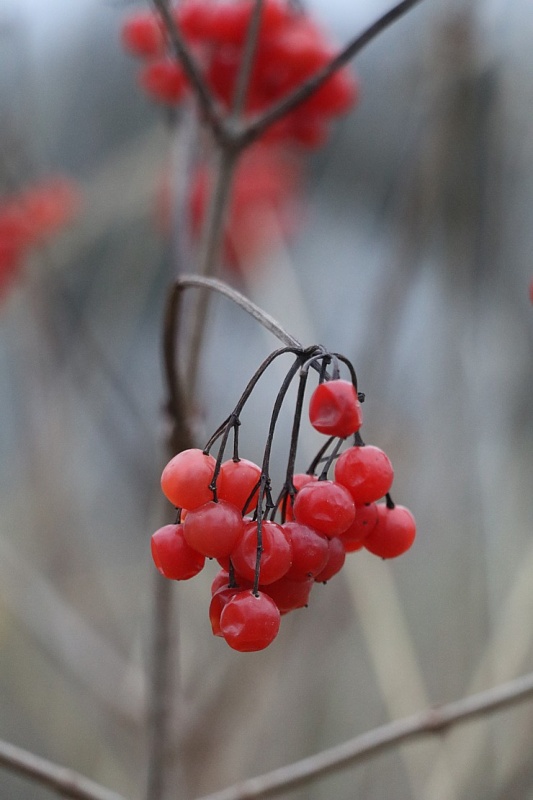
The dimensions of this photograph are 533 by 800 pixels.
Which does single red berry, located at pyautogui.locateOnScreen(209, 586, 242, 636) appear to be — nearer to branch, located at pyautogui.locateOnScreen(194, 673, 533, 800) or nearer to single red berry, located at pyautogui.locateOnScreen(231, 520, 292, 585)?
single red berry, located at pyautogui.locateOnScreen(231, 520, 292, 585)

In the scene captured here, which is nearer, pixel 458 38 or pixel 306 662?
pixel 458 38

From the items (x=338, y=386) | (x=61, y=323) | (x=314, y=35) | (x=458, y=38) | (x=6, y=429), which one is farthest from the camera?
(x=6, y=429)

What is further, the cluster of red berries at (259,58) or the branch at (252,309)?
the cluster of red berries at (259,58)

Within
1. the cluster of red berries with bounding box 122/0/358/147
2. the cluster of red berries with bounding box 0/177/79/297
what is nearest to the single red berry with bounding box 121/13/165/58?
the cluster of red berries with bounding box 122/0/358/147

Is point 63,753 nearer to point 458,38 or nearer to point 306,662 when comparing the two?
point 306,662

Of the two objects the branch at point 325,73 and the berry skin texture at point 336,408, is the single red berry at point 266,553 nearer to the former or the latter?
the berry skin texture at point 336,408

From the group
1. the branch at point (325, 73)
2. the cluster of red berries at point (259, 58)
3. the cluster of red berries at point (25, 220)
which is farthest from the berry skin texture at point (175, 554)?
the cluster of red berries at point (25, 220)

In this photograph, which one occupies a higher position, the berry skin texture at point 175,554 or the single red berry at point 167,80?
the single red berry at point 167,80

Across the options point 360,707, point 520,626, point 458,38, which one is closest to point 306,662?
point 520,626
